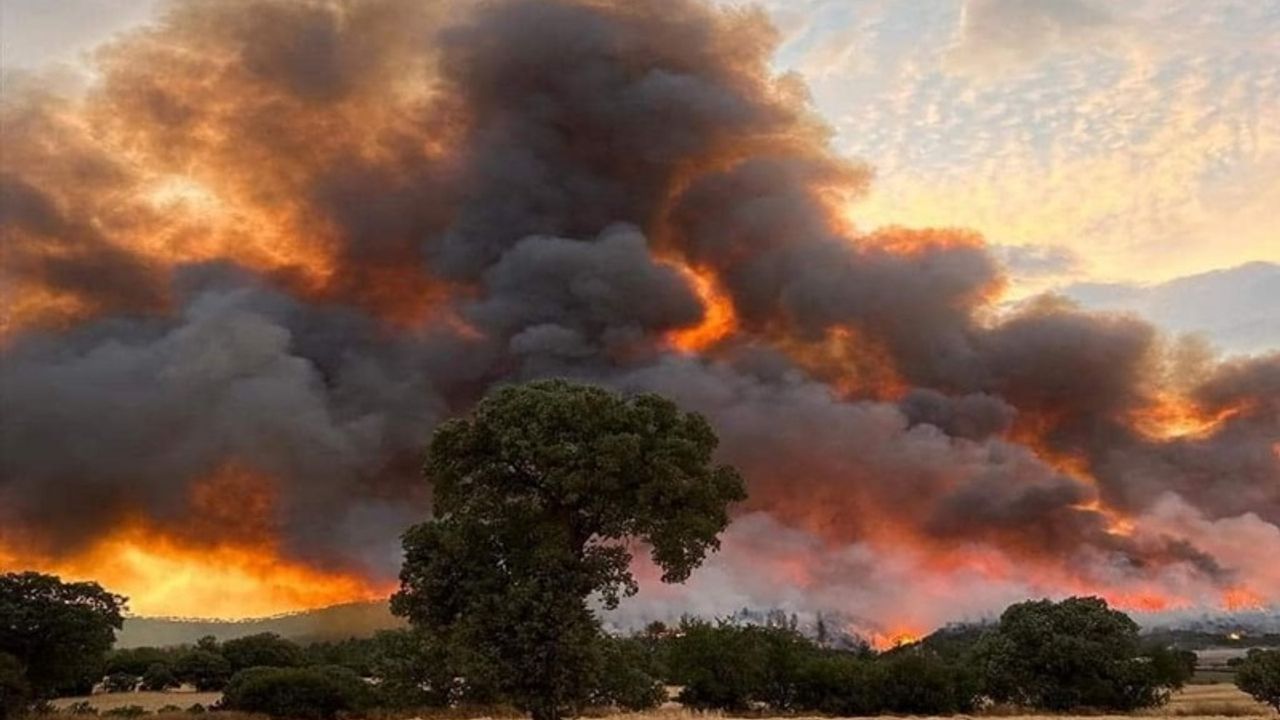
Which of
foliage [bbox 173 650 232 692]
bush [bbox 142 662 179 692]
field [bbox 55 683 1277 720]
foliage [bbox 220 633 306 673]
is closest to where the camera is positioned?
field [bbox 55 683 1277 720]

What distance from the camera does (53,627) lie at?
2012 inches

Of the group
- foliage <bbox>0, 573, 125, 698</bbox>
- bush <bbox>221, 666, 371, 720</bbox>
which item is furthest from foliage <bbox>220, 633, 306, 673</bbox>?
foliage <bbox>0, 573, 125, 698</bbox>

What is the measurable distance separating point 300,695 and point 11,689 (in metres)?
13.3

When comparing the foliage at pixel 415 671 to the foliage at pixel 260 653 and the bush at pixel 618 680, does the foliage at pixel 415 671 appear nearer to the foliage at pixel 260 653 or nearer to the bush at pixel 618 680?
the bush at pixel 618 680

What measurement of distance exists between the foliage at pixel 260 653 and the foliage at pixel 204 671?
49.0 inches

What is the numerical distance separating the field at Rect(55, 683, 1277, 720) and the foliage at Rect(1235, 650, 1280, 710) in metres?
0.66

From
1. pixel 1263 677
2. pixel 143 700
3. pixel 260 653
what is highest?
pixel 260 653

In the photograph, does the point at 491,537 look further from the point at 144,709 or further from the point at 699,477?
the point at 144,709

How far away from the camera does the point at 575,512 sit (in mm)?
30875

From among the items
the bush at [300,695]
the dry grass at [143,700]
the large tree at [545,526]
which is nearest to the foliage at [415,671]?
the large tree at [545,526]

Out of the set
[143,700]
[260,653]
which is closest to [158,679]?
[260,653]

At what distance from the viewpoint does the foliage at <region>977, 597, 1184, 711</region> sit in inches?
2168

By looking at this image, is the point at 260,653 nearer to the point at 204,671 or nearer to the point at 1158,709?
the point at 204,671

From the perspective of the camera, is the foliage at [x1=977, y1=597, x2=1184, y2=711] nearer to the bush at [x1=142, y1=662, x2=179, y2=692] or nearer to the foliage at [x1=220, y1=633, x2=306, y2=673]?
the foliage at [x1=220, y1=633, x2=306, y2=673]
